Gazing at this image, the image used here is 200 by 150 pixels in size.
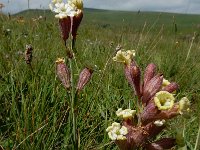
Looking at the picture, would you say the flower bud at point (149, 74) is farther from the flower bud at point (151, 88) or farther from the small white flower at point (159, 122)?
the small white flower at point (159, 122)

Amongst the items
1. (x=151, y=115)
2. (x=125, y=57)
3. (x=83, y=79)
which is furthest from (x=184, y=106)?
(x=83, y=79)

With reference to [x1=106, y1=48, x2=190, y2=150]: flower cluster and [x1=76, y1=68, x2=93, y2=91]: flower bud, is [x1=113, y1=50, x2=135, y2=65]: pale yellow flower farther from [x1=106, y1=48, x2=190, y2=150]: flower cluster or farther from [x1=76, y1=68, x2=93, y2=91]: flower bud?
[x1=76, y1=68, x2=93, y2=91]: flower bud

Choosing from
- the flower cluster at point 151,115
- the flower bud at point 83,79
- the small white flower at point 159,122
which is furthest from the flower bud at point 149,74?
the flower bud at point 83,79

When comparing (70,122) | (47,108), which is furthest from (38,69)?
(70,122)

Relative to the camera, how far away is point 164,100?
121 centimetres

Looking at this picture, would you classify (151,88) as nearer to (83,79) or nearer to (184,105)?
(184,105)

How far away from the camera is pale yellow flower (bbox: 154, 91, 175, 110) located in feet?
3.87

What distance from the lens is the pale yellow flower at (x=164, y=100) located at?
1181 millimetres

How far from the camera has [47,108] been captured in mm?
2250

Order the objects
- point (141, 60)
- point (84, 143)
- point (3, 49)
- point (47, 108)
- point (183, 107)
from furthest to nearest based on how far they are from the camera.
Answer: point (141, 60), point (3, 49), point (47, 108), point (84, 143), point (183, 107)

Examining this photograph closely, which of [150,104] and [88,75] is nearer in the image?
[150,104]

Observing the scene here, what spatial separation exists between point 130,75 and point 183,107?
302 mm

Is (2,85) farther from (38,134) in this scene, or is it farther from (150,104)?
(150,104)

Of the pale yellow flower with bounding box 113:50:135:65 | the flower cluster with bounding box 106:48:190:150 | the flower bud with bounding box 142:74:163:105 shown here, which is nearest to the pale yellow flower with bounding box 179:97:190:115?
the flower cluster with bounding box 106:48:190:150
